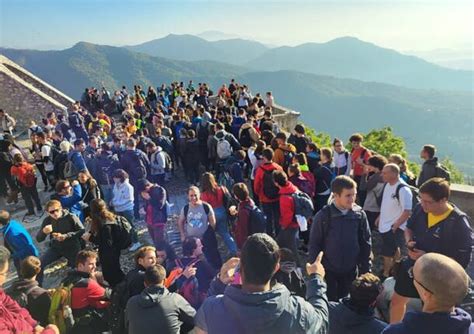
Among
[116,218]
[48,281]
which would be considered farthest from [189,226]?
[48,281]

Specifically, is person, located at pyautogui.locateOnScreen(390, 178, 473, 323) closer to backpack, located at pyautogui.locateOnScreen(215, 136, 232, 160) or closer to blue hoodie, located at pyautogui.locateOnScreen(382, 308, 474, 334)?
blue hoodie, located at pyautogui.locateOnScreen(382, 308, 474, 334)

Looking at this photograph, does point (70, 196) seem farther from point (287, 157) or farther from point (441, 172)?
point (441, 172)

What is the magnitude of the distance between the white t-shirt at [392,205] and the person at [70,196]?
4.69 metres

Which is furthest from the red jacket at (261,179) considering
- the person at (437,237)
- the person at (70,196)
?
the person at (70,196)

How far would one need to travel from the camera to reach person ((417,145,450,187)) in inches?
229

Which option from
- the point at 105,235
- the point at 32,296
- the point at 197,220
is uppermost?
the point at 197,220

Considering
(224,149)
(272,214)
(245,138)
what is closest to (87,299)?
(272,214)

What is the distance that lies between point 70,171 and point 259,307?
272 inches

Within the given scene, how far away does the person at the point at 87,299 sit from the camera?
3.86 m

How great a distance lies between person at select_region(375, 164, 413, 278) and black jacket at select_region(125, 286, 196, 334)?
2.85 meters

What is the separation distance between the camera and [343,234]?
390 centimetres

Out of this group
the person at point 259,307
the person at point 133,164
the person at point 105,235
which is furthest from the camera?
the person at point 133,164

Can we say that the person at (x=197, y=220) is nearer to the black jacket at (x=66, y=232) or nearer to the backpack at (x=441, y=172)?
the black jacket at (x=66, y=232)

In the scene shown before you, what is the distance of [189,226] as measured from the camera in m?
5.41
